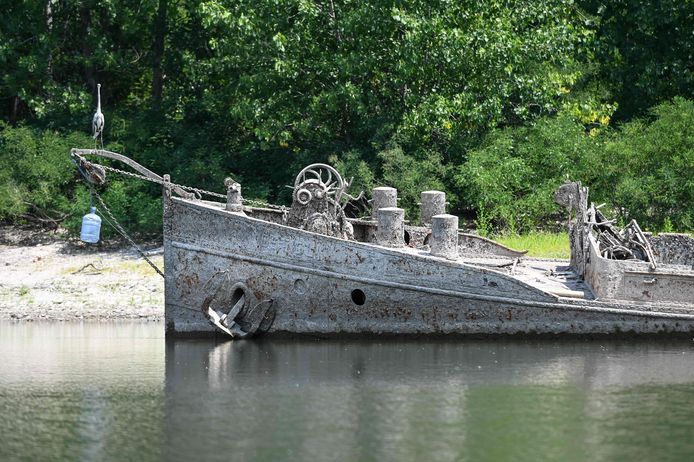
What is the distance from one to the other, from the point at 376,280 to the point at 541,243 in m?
7.65

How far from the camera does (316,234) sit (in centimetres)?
2158

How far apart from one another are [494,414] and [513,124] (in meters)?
15.5

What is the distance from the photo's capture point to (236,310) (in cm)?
2216

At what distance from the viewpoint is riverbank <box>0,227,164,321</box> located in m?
25.7

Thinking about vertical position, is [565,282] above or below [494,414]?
above

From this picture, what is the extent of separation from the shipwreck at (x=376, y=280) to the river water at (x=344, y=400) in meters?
0.34

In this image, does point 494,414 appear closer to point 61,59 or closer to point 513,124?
point 513,124

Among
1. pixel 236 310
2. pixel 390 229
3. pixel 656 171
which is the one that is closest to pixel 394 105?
pixel 656 171

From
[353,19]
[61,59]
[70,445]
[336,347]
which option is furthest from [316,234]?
[61,59]

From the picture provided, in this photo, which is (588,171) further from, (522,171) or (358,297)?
(358,297)

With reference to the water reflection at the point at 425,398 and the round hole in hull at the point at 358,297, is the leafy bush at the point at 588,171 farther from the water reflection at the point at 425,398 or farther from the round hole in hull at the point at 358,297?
the water reflection at the point at 425,398

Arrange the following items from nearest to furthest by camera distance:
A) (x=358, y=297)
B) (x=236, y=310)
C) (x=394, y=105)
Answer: (x=358, y=297)
(x=236, y=310)
(x=394, y=105)

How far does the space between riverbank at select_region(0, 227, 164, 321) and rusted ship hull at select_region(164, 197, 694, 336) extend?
11.6 feet

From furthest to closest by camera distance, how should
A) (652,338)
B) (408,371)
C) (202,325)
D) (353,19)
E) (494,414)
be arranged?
(353,19) < (202,325) < (652,338) < (408,371) < (494,414)
